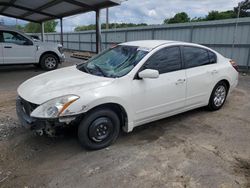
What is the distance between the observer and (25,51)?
34.1ft

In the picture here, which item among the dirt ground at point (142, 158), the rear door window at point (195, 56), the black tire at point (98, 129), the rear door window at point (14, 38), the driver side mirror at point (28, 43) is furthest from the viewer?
the driver side mirror at point (28, 43)

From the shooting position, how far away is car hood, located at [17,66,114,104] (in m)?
3.28

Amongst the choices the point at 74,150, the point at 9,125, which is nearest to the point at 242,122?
the point at 74,150

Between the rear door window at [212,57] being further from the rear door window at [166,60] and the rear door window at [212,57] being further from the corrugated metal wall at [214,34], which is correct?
the corrugated metal wall at [214,34]

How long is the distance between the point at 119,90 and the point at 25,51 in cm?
830

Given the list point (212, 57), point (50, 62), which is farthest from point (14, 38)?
point (212, 57)

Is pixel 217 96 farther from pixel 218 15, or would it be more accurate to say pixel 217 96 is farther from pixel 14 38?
pixel 218 15

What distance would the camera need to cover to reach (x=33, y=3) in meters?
13.3

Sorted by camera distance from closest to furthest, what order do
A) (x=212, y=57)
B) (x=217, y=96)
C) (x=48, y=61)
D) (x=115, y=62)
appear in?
(x=115, y=62) → (x=212, y=57) → (x=217, y=96) → (x=48, y=61)

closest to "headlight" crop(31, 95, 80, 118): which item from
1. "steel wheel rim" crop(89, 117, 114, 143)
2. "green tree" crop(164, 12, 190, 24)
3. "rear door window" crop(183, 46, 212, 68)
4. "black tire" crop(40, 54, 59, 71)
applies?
"steel wheel rim" crop(89, 117, 114, 143)

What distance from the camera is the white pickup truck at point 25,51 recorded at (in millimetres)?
9883

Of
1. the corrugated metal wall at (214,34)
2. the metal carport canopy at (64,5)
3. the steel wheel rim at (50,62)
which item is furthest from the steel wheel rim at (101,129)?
the corrugated metal wall at (214,34)

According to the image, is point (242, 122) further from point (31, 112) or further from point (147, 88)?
point (31, 112)

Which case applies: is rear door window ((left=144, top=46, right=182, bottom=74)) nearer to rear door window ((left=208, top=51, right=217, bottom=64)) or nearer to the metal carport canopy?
rear door window ((left=208, top=51, right=217, bottom=64))
